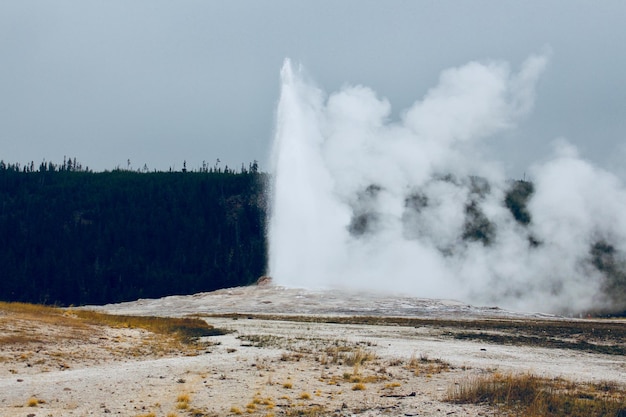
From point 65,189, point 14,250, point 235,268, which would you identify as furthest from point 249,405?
point 65,189

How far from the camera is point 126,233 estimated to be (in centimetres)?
15862

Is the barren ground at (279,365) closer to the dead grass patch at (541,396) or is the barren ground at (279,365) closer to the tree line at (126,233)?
the dead grass patch at (541,396)

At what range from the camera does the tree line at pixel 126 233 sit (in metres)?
136

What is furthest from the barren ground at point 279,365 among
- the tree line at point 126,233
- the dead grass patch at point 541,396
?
the tree line at point 126,233

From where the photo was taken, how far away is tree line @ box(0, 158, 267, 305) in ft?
446

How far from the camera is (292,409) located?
1698cm

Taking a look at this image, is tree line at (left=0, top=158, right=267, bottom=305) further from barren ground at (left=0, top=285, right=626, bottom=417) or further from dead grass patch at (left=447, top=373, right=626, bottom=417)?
dead grass patch at (left=447, top=373, right=626, bottom=417)

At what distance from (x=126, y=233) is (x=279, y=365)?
466 ft

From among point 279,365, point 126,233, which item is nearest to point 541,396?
point 279,365

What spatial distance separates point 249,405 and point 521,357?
1733 cm

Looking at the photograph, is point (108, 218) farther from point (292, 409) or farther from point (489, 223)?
point (292, 409)

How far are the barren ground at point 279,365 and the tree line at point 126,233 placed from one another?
95.7 meters

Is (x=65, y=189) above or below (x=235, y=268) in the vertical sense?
above

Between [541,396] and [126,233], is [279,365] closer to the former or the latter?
[541,396]
